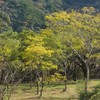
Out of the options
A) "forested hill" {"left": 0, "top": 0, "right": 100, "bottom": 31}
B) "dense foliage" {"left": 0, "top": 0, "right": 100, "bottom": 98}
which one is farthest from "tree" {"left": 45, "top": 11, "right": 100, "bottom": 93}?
"forested hill" {"left": 0, "top": 0, "right": 100, "bottom": 31}

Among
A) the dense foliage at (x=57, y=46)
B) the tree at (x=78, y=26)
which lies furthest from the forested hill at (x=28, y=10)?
the tree at (x=78, y=26)

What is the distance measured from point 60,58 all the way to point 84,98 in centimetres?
1600

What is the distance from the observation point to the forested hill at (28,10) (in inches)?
5510

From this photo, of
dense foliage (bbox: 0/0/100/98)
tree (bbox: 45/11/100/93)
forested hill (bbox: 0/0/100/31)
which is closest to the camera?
tree (bbox: 45/11/100/93)

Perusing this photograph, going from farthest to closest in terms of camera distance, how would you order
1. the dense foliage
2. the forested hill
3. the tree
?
the forested hill
the dense foliage
the tree

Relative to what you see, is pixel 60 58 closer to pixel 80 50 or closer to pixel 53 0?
pixel 80 50

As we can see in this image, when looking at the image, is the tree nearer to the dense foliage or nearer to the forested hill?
the dense foliage

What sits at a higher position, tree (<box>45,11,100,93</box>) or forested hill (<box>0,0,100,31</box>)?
forested hill (<box>0,0,100,31</box>)

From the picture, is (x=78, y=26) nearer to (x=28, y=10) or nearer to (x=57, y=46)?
(x=57, y=46)

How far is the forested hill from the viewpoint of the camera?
140 metres

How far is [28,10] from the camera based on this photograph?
156 meters

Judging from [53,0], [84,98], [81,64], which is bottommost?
[84,98]

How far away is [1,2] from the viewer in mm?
176875

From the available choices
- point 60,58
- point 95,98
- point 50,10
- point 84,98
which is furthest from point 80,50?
point 50,10
